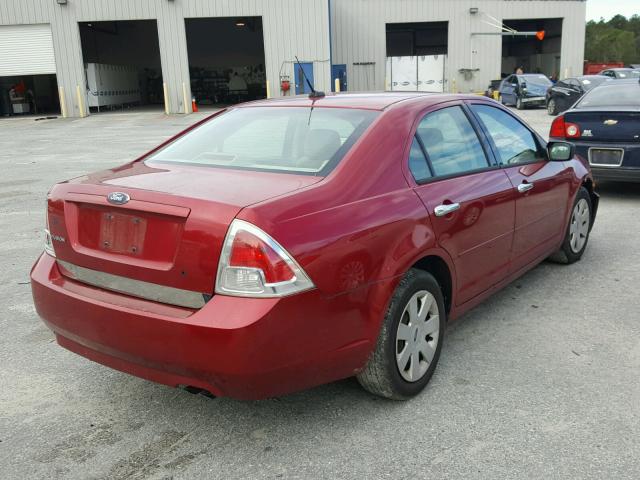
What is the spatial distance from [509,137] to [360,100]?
1334 millimetres

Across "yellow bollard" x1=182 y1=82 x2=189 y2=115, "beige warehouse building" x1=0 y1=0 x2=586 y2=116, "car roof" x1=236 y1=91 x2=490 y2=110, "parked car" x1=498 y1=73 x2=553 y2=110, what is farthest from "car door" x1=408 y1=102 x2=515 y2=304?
"yellow bollard" x1=182 y1=82 x2=189 y2=115

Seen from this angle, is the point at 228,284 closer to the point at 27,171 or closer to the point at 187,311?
the point at 187,311

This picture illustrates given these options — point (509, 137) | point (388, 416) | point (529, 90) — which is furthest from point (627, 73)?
point (388, 416)

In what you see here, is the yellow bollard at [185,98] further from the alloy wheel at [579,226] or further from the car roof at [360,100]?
the car roof at [360,100]

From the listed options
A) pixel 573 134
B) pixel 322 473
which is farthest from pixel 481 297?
pixel 573 134

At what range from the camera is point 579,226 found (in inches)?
217

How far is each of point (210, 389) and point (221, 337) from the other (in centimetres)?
29

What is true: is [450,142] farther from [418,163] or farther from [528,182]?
[528,182]

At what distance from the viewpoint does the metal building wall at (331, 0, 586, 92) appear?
3562 cm

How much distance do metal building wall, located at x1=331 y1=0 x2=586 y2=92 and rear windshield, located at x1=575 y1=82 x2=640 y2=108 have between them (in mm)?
27023

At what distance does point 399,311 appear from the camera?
3.08 m

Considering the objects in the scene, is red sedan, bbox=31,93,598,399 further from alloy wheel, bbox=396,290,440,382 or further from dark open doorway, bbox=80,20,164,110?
dark open doorway, bbox=80,20,164,110

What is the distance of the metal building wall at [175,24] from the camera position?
28719 millimetres

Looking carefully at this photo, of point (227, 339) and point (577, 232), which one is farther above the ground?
point (227, 339)
